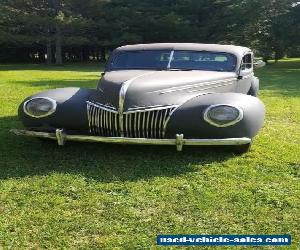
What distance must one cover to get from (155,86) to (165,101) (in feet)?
0.83

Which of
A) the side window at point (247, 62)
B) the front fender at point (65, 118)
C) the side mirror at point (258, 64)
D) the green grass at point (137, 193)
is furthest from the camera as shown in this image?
the side mirror at point (258, 64)

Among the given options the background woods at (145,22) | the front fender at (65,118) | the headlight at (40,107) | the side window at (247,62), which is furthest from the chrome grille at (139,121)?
the background woods at (145,22)

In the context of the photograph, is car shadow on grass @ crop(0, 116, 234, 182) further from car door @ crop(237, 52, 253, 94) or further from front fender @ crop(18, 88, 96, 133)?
car door @ crop(237, 52, 253, 94)

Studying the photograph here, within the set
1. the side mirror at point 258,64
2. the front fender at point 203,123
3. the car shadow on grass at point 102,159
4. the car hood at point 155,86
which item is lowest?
the car shadow on grass at point 102,159

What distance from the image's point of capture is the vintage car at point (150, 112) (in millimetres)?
5383

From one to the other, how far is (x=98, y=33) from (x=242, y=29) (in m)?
12.3

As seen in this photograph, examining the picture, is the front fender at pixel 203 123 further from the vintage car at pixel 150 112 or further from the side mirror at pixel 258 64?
the side mirror at pixel 258 64

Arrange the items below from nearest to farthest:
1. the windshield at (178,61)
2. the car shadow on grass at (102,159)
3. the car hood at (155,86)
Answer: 1. the car shadow on grass at (102,159)
2. the car hood at (155,86)
3. the windshield at (178,61)

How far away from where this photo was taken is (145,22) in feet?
124

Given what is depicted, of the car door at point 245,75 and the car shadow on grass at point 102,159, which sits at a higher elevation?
the car door at point 245,75

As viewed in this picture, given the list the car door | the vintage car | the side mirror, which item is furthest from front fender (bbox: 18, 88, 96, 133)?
the side mirror

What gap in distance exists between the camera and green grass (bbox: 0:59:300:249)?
12.1 feet

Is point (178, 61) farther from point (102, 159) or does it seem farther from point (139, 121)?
point (102, 159)

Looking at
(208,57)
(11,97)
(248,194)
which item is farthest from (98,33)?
(248,194)
